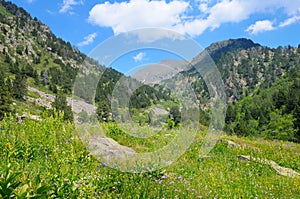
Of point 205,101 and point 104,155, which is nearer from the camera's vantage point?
point 104,155

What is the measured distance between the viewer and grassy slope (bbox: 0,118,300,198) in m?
4.83

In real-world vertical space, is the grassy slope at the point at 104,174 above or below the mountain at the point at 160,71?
below

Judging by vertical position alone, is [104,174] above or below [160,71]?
below

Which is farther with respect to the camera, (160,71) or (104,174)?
(160,71)

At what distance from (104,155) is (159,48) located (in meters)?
2.79

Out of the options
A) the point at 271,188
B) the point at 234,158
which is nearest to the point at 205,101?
the point at 271,188

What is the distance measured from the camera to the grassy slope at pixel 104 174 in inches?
190

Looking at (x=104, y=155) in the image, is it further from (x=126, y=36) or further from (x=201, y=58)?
(x=201, y=58)

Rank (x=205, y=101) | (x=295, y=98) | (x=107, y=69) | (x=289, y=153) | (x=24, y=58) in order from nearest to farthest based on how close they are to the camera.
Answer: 1. (x=107, y=69)
2. (x=205, y=101)
3. (x=289, y=153)
4. (x=295, y=98)
5. (x=24, y=58)

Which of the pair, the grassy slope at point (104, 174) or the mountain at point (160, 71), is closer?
the grassy slope at point (104, 174)

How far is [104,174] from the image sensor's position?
5.77m

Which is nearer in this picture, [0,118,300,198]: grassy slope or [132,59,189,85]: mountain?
[0,118,300,198]: grassy slope

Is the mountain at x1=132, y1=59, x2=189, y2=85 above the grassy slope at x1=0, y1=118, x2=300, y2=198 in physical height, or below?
above

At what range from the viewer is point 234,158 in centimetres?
1071
